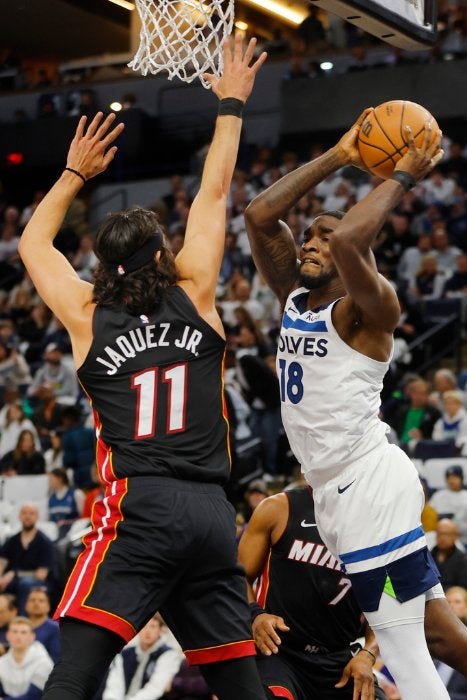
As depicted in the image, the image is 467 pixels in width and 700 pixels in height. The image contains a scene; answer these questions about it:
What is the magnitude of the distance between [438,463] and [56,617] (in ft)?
25.7

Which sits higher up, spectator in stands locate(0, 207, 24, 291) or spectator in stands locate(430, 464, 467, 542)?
spectator in stands locate(430, 464, 467, 542)

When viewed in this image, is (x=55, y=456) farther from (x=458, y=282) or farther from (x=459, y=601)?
(x=459, y=601)

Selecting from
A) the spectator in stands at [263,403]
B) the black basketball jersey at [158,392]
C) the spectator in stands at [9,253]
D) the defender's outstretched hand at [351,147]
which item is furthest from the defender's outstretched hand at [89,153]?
the spectator in stands at [9,253]

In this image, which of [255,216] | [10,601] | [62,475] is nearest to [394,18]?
[255,216]

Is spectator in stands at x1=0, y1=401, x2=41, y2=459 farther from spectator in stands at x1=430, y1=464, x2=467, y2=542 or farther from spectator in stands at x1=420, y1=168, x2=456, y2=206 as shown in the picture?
spectator in stands at x1=420, y1=168, x2=456, y2=206

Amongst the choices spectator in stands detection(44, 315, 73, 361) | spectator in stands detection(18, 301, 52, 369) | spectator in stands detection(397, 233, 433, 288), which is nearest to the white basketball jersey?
spectator in stands detection(397, 233, 433, 288)

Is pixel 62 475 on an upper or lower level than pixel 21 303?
upper

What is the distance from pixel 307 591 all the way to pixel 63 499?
764 centimetres

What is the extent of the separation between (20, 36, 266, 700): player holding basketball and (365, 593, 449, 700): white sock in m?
0.57

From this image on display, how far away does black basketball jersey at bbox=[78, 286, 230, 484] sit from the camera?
4414 millimetres

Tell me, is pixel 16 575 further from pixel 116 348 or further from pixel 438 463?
pixel 116 348

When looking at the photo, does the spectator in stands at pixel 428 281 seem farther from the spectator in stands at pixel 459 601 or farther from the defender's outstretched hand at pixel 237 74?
the defender's outstretched hand at pixel 237 74

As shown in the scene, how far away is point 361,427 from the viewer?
4.79 meters

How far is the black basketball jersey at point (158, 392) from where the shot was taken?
4414mm
